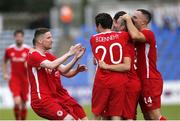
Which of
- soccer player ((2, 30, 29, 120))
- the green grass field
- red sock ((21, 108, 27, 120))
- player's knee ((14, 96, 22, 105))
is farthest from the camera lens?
the green grass field

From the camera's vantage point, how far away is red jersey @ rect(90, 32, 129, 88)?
41.7 feet

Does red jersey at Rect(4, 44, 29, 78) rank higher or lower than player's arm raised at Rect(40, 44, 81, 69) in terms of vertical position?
lower

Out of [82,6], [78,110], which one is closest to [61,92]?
[78,110]

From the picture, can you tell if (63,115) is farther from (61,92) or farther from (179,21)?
(179,21)

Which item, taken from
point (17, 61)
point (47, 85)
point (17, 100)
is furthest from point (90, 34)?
point (47, 85)

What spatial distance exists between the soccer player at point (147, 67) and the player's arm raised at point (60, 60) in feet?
4.25

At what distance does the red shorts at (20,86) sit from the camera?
66.4ft

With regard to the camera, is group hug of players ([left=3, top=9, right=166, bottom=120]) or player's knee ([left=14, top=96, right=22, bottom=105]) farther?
player's knee ([left=14, top=96, right=22, bottom=105])

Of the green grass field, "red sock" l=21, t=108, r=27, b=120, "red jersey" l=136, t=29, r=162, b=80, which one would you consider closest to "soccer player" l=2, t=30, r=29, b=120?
"red sock" l=21, t=108, r=27, b=120

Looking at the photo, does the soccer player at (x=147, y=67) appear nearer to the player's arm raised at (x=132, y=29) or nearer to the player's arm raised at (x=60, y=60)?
the player's arm raised at (x=132, y=29)

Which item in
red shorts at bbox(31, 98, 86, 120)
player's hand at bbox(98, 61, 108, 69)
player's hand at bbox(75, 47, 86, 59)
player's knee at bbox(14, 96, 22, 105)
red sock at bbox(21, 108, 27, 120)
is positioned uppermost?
player's hand at bbox(75, 47, 86, 59)

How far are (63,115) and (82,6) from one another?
25110 mm

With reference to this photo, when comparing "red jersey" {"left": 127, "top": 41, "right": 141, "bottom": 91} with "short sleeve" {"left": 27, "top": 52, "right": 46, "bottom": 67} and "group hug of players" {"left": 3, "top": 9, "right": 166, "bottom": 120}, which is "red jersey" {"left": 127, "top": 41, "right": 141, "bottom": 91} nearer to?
"group hug of players" {"left": 3, "top": 9, "right": 166, "bottom": 120}

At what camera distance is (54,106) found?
42.9 ft
